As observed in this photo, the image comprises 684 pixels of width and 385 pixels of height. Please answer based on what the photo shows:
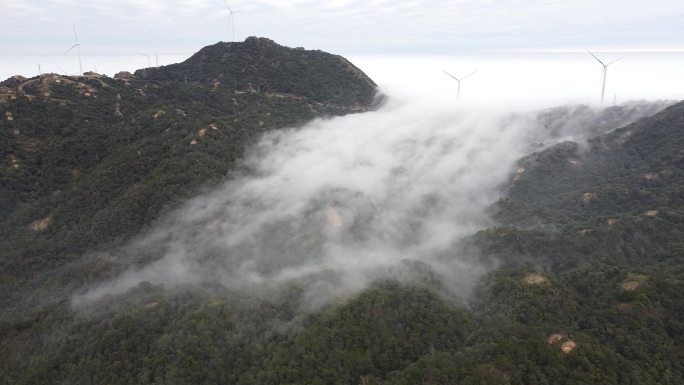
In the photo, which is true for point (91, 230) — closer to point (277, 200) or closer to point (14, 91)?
point (277, 200)

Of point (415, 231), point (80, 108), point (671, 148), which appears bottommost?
point (415, 231)

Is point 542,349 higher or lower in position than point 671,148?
lower

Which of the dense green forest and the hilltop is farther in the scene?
the hilltop

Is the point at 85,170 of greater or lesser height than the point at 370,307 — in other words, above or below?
above

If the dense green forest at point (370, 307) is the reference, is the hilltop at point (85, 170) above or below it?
above

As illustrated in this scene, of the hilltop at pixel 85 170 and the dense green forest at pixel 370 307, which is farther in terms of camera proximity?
the hilltop at pixel 85 170

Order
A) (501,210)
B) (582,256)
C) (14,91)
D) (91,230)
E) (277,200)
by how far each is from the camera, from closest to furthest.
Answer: (582,256), (91,230), (501,210), (277,200), (14,91)

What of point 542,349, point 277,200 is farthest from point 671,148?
point 277,200

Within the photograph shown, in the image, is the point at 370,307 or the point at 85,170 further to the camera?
the point at 85,170
